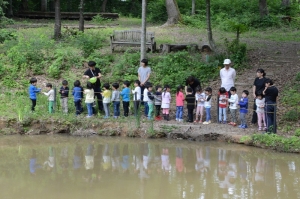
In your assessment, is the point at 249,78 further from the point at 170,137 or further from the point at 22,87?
the point at 22,87

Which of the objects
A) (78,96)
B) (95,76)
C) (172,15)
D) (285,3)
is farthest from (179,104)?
(285,3)

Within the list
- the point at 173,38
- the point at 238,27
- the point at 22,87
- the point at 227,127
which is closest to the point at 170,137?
the point at 227,127

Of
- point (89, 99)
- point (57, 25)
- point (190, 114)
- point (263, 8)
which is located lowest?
point (190, 114)

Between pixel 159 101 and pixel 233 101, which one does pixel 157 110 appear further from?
pixel 233 101

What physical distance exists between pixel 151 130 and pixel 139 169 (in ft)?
8.69

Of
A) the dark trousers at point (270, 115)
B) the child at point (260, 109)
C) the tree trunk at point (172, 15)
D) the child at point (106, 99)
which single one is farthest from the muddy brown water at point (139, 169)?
the tree trunk at point (172, 15)

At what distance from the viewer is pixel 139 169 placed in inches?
439

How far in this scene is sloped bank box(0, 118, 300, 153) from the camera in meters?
12.5

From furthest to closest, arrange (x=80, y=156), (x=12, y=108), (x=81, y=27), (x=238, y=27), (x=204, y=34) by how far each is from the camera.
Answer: (x=204, y=34)
(x=81, y=27)
(x=238, y=27)
(x=12, y=108)
(x=80, y=156)

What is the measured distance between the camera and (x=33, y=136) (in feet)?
46.6

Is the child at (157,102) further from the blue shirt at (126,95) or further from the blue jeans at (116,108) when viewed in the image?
the blue jeans at (116,108)

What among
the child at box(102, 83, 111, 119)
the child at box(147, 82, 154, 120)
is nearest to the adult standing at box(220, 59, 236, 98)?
the child at box(147, 82, 154, 120)

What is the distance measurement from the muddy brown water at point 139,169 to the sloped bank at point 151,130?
0.74 feet

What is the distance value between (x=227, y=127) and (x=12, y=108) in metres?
6.32
